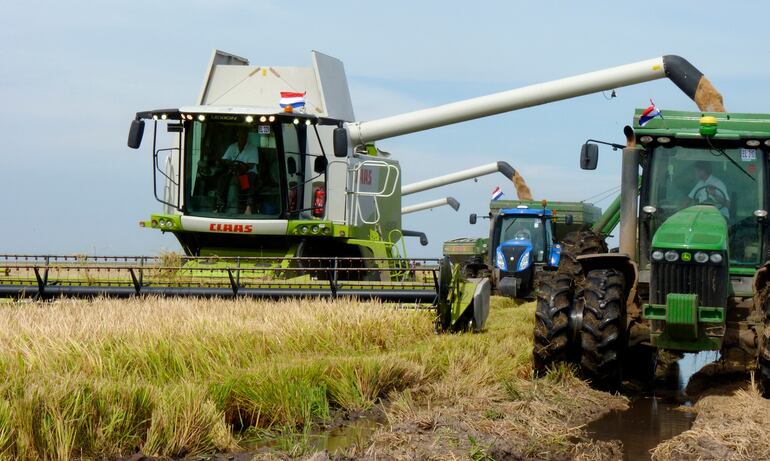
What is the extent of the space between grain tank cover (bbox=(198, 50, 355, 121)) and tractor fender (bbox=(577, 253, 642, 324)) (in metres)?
6.16

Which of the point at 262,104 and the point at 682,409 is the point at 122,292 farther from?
the point at 682,409

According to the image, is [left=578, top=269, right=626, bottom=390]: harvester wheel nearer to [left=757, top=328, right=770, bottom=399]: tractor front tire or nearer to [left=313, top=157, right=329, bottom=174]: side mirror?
[left=757, top=328, right=770, bottom=399]: tractor front tire

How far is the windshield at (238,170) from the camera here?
1248 centimetres

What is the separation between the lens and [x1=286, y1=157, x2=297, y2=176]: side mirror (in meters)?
12.6

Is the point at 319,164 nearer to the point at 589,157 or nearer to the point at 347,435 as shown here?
the point at 589,157

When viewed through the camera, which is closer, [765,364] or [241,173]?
[765,364]

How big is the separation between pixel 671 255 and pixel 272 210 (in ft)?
18.7

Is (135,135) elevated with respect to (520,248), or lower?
elevated

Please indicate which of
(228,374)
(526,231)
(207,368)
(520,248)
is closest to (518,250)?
(520,248)

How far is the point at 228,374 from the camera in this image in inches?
269

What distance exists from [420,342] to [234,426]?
320 cm

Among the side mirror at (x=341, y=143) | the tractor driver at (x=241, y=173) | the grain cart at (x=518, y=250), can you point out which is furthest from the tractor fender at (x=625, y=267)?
the grain cart at (x=518, y=250)

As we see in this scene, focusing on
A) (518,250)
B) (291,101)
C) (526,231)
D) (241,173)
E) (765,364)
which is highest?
(291,101)

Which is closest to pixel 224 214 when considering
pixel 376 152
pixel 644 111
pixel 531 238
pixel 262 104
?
pixel 262 104
